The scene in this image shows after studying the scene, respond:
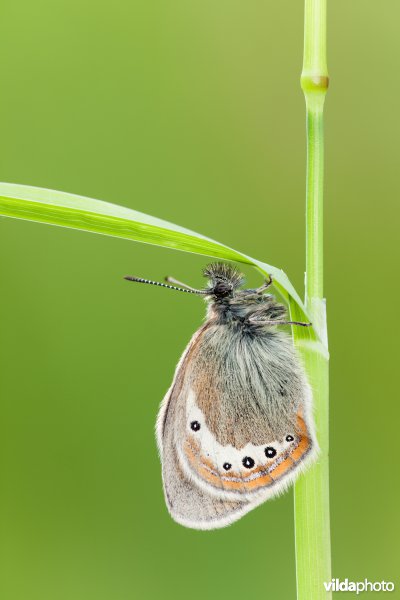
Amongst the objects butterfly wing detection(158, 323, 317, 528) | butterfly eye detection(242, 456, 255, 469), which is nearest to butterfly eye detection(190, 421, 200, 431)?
butterfly wing detection(158, 323, 317, 528)

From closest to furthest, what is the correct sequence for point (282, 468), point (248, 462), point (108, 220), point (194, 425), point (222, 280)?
point (108, 220), point (282, 468), point (248, 462), point (194, 425), point (222, 280)

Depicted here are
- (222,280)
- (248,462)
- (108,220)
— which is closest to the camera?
(108,220)

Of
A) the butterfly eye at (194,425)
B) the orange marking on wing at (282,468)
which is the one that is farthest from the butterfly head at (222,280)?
the orange marking on wing at (282,468)

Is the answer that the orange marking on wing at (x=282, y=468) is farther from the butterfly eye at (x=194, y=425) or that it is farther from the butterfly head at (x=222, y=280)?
the butterfly head at (x=222, y=280)

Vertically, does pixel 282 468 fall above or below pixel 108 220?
below

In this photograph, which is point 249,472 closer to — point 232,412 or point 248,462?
point 248,462

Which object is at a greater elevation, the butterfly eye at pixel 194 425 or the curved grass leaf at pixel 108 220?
the curved grass leaf at pixel 108 220

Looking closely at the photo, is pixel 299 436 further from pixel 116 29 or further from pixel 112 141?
pixel 116 29

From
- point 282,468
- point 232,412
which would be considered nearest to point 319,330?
point 282,468
